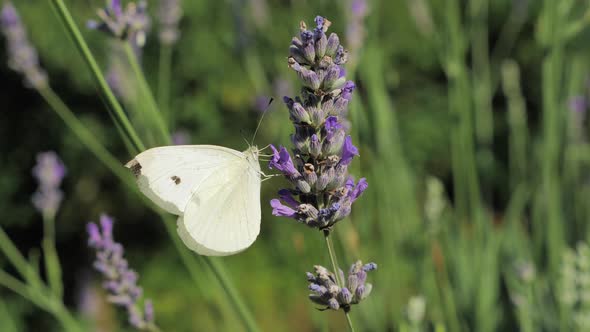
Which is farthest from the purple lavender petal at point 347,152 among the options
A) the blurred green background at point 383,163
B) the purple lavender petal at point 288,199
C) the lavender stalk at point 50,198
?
the lavender stalk at point 50,198

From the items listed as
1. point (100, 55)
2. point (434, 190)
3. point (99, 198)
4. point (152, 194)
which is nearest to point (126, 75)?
point (152, 194)

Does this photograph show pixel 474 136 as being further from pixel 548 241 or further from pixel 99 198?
pixel 99 198

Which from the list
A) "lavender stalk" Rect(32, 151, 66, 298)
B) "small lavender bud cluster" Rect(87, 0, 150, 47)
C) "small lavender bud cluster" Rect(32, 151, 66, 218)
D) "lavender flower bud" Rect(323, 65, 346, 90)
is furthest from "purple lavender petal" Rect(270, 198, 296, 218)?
"small lavender bud cluster" Rect(32, 151, 66, 218)

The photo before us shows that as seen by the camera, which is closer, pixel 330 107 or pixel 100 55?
pixel 330 107

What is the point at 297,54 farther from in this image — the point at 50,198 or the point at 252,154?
the point at 50,198

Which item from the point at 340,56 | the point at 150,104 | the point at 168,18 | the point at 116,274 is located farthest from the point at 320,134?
the point at 168,18

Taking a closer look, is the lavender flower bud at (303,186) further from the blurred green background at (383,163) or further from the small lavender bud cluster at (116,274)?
the small lavender bud cluster at (116,274)
